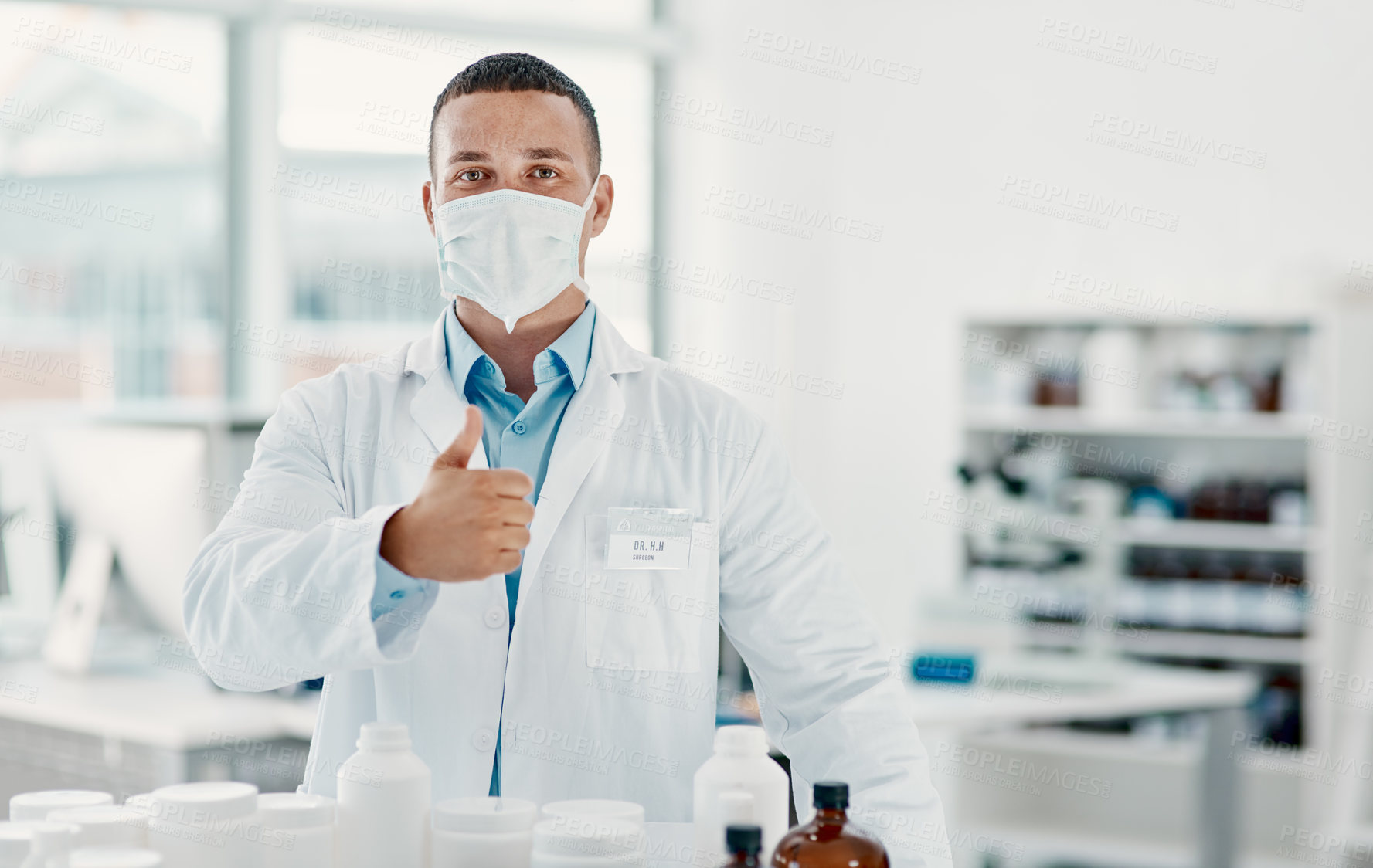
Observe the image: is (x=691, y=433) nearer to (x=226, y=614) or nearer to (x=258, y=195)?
(x=226, y=614)

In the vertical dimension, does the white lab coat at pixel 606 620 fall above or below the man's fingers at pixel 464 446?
below

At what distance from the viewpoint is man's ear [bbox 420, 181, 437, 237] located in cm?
168

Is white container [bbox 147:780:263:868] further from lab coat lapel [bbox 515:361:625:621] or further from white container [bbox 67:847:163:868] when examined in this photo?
lab coat lapel [bbox 515:361:625:621]

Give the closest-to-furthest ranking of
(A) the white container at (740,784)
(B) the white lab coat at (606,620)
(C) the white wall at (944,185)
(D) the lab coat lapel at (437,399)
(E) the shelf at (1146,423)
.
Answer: (A) the white container at (740,784), (B) the white lab coat at (606,620), (D) the lab coat lapel at (437,399), (E) the shelf at (1146,423), (C) the white wall at (944,185)

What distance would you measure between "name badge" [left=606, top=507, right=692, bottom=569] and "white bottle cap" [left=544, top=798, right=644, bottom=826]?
1.39ft

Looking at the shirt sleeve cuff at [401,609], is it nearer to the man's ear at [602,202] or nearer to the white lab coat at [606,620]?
the white lab coat at [606,620]

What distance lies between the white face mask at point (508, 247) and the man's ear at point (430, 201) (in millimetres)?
36

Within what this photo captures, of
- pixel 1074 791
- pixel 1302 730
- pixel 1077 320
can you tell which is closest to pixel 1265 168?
pixel 1077 320

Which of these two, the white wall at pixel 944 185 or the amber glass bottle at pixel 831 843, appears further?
the white wall at pixel 944 185

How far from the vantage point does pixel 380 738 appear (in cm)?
118

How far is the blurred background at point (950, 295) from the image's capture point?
164 inches

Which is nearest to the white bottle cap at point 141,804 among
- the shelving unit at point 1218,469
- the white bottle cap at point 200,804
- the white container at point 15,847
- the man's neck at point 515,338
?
the white bottle cap at point 200,804

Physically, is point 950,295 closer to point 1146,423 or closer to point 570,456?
point 1146,423

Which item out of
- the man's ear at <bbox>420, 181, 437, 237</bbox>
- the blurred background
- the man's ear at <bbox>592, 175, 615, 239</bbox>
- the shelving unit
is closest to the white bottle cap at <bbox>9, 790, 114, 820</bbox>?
the man's ear at <bbox>420, 181, 437, 237</bbox>
